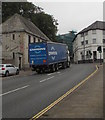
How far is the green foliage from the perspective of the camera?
5500 cm

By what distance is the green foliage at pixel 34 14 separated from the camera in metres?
55.0

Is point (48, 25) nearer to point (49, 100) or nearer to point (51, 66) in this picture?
point (51, 66)

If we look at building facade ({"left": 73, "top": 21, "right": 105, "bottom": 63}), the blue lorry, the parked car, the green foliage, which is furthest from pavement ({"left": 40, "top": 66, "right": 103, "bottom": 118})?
building facade ({"left": 73, "top": 21, "right": 105, "bottom": 63})

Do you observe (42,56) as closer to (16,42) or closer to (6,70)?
(6,70)

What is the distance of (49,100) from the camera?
10.6 metres

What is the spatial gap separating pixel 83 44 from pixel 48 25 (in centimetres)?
2677

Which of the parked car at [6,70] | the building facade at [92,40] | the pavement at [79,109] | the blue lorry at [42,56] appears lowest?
the pavement at [79,109]

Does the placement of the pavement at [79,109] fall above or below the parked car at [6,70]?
below

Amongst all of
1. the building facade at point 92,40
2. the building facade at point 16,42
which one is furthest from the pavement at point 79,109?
the building facade at point 92,40

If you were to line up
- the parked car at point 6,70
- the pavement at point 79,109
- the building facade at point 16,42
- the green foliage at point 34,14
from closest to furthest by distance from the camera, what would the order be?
1. the pavement at point 79,109
2. the parked car at point 6,70
3. the building facade at point 16,42
4. the green foliage at point 34,14

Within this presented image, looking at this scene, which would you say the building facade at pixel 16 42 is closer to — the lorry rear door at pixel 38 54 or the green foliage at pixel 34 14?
the green foliage at pixel 34 14

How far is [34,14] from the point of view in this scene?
61062 mm

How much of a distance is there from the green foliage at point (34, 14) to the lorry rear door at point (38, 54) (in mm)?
28238

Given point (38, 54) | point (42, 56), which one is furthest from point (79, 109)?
point (38, 54)
